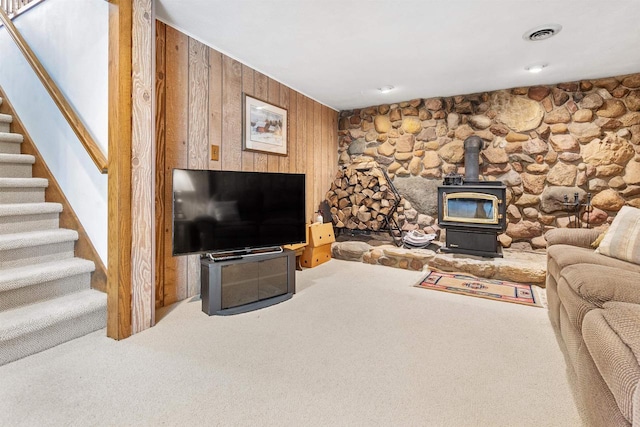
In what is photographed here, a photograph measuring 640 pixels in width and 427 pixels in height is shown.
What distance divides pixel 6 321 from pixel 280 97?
2.87 m

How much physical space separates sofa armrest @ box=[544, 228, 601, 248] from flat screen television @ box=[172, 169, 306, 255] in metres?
2.00

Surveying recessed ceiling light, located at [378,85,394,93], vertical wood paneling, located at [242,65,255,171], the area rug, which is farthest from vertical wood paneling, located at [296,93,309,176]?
the area rug

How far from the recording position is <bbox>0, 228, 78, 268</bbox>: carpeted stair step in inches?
78.4

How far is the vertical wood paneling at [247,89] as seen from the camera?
3041mm

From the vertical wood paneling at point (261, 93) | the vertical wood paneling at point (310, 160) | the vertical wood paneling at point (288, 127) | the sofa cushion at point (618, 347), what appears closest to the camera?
the sofa cushion at point (618, 347)

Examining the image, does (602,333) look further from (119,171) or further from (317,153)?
(317,153)

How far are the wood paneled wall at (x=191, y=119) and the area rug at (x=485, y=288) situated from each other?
79.9 inches

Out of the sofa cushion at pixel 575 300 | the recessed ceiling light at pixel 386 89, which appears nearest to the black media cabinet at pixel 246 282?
the sofa cushion at pixel 575 300

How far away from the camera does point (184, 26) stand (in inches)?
94.7

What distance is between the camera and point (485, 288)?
294 centimetres

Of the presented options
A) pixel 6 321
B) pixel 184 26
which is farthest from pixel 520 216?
pixel 6 321

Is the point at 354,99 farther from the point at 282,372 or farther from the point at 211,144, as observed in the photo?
the point at 282,372

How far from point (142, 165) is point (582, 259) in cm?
273

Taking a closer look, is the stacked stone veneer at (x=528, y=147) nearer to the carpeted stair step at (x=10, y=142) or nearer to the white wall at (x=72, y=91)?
the white wall at (x=72, y=91)
